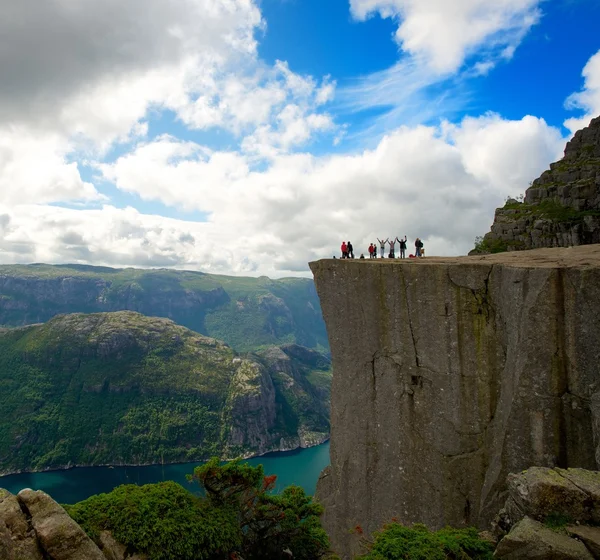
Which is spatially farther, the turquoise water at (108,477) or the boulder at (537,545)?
the turquoise water at (108,477)

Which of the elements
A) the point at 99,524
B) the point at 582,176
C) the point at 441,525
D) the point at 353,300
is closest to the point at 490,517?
the point at 441,525

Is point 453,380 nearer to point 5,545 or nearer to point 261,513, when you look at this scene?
point 261,513

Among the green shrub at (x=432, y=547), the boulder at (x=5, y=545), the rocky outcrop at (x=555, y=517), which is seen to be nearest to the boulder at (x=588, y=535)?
the rocky outcrop at (x=555, y=517)

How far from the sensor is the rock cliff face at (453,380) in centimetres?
1661

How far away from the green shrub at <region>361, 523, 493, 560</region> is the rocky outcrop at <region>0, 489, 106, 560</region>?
10.3 m

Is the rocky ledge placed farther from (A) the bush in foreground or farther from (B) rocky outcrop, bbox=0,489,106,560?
(A) the bush in foreground

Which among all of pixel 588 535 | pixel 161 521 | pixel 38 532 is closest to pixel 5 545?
pixel 38 532

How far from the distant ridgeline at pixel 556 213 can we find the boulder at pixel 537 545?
94.1ft

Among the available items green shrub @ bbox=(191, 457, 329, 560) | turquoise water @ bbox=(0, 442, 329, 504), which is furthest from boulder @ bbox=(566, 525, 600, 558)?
turquoise water @ bbox=(0, 442, 329, 504)

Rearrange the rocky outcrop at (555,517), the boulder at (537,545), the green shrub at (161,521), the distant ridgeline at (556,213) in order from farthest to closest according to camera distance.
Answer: the distant ridgeline at (556,213)
the green shrub at (161,521)
the rocky outcrop at (555,517)
the boulder at (537,545)

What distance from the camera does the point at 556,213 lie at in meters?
37.9

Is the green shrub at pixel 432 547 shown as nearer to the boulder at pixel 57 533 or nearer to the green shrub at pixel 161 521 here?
the green shrub at pixel 161 521

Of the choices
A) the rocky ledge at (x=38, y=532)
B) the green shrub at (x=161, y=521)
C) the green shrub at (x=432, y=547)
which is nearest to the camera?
the rocky ledge at (x=38, y=532)

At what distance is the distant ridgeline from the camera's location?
34531 millimetres
